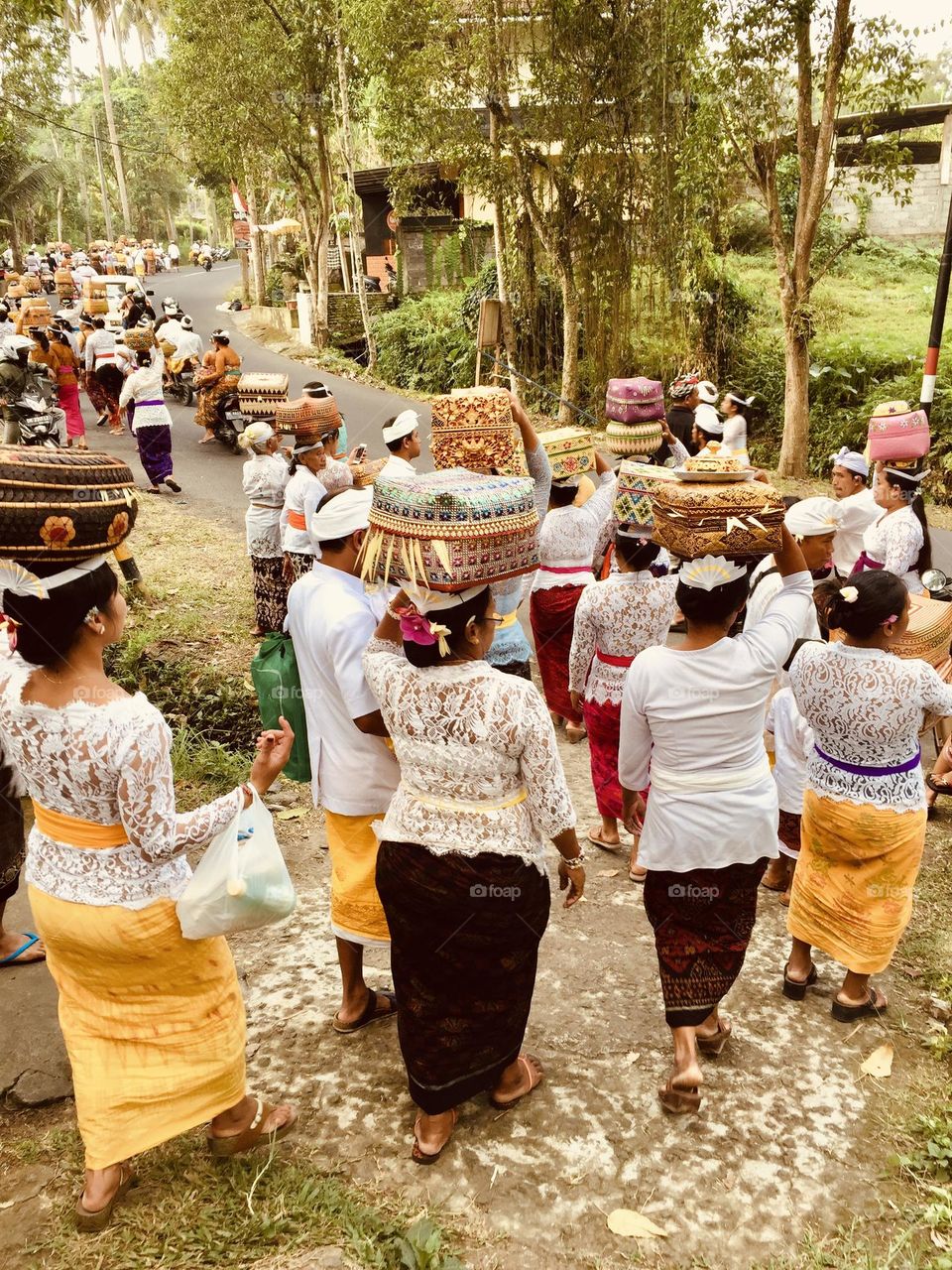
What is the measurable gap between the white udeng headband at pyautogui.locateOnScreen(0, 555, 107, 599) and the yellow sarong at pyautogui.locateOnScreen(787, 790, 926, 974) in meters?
2.63

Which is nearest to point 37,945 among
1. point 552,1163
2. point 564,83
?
point 552,1163

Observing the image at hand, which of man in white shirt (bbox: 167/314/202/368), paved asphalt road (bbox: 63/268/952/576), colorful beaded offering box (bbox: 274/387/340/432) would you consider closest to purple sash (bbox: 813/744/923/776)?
colorful beaded offering box (bbox: 274/387/340/432)

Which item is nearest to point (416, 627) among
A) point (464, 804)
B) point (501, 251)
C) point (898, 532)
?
point (464, 804)

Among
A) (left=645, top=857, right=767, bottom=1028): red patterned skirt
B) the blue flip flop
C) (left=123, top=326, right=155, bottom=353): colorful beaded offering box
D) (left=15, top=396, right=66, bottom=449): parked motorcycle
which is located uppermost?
(left=123, top=326, right=155, bottom=353): colorful beaded offering box

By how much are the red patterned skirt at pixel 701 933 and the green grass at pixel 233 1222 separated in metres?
1.08

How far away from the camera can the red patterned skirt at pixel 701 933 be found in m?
3.07

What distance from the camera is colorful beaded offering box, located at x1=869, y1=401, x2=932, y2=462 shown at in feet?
16.6

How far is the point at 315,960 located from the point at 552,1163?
4.48ft

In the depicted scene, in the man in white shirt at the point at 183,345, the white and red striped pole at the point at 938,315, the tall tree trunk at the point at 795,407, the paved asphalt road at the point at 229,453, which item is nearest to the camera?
the white and red striped pole at the point at 938,315

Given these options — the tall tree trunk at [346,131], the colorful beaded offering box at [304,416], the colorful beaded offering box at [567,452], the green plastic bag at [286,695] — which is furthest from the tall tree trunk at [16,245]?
the green plastic bag at [286,695]

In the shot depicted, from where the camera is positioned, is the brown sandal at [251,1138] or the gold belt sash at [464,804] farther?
the brown sandal at [251,1138]

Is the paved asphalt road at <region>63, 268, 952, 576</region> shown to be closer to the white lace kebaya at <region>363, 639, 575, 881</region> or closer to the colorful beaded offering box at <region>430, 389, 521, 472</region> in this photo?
the colorful beaded offering box at <region>430, 389, 521, 472</region>

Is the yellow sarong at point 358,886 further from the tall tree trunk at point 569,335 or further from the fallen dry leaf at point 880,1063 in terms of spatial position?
the tall tree trunk at point 569,335

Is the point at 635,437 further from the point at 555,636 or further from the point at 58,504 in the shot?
Result: the point at 58,504
